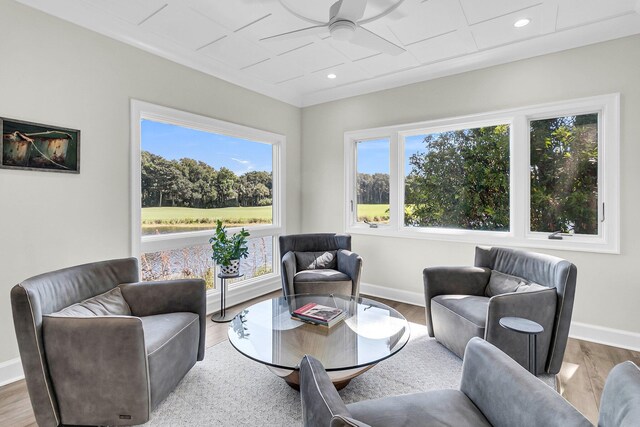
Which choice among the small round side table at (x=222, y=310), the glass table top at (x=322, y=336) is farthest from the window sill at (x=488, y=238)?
the small round side table at (x=222, y=310)

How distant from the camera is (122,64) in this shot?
295 centimetres

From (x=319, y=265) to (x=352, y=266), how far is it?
0.47 metres

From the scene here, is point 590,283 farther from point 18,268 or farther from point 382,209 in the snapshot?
point 18,268

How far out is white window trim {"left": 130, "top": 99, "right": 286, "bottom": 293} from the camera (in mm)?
3066

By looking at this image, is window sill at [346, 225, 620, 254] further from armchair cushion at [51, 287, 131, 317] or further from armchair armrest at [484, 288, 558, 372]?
armchair cushion at [51, 287, 131, 317]

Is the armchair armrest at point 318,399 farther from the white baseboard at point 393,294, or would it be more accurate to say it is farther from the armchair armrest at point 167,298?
the white baseboard at point 393,294

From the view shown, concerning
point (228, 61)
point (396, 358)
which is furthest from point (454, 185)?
point (228, 61)

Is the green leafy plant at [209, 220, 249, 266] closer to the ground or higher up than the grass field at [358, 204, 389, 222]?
closer to the ground

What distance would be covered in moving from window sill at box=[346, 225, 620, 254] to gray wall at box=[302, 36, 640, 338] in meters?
0.07

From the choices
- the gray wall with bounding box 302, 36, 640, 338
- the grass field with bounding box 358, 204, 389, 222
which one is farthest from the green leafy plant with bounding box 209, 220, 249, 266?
the grass field with bounding box 358, 204, 389, 222

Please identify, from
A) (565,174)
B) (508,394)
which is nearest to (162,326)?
(508,394)

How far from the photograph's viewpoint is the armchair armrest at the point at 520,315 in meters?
2.22

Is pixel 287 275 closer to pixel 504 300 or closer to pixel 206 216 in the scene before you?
pixel 206 216

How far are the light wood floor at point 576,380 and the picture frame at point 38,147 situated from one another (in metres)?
1.61
